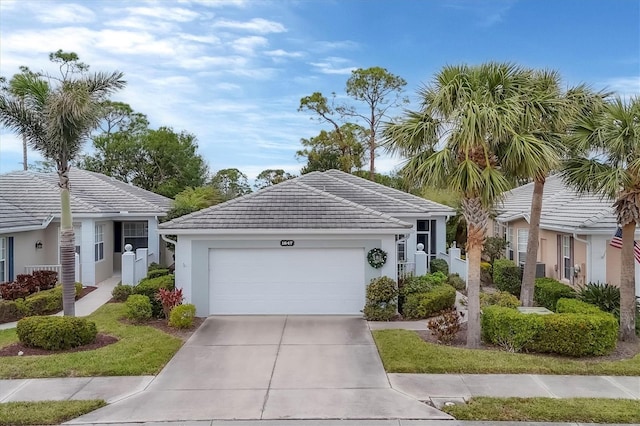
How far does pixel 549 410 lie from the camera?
707 centimetres

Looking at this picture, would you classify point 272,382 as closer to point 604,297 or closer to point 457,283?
point 604,297

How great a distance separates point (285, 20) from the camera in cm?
1730

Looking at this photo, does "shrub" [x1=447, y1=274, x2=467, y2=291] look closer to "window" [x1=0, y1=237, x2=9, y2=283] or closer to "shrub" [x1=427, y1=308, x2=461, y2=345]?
"shrub" [x1=427, y1=308, x2=461, y2=345]

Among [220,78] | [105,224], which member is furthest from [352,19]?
[105,224]

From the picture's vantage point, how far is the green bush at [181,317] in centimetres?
1230

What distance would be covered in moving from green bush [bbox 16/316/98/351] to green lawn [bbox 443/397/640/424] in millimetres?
7968

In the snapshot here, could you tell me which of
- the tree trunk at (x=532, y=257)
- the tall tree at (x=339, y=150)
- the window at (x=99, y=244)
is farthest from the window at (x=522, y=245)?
the tall tree at (x=339, y=150)

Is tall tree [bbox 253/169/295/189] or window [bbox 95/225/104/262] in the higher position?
tall tree [bbox 253/169/295/189]

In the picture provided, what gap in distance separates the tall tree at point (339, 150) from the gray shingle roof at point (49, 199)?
1845 centimetres

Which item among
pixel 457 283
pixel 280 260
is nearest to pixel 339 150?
pixel 457 283

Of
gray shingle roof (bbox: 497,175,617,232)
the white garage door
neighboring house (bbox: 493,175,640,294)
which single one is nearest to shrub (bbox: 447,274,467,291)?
neighboring house (bbox: 493,175,640,294)

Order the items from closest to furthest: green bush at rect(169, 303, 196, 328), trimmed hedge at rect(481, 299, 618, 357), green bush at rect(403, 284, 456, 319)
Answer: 1. trimmed hedge at rect(481, 299, 618, 357)
2. green bush at rect(169, 303, 196, 328)
3. green bush at rect(403, 284, 456, 319)

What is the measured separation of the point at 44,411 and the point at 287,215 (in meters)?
8.51

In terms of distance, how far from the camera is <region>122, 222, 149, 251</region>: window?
2131 cm
